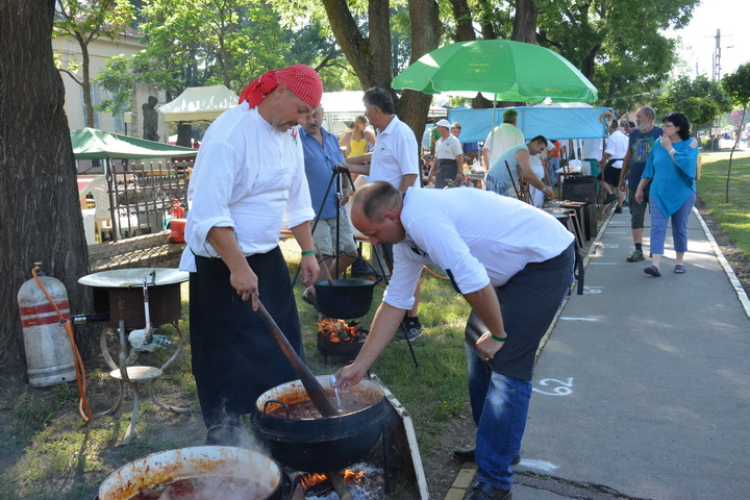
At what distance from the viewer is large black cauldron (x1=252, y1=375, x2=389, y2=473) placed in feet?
9.25

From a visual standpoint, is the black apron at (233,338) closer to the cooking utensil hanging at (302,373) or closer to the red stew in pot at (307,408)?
the red stew in pot at (307,408)

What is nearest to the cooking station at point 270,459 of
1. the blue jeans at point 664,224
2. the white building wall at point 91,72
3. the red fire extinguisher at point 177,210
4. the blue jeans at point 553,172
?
the blue jeans at point 664,224

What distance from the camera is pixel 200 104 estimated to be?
19.1 m

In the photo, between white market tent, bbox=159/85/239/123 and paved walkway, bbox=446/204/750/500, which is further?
white market tent, bbox=159/85/239/123

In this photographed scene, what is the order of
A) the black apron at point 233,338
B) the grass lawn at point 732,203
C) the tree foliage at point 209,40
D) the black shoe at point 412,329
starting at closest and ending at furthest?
the black apron at point 233,338 → the black shoe at point 412,329 → the grass lawn at point 732,203 → the tree foliage at point 209,40

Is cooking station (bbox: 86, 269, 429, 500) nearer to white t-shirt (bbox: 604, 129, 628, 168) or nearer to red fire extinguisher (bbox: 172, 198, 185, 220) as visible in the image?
red fire extinguisher (bbox: 172, 198, 185, 220)

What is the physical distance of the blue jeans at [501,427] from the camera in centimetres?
322

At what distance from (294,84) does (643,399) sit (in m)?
3.32

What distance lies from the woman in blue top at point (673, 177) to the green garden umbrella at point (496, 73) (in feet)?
3.67

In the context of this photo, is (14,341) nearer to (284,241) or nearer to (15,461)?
(15,461)

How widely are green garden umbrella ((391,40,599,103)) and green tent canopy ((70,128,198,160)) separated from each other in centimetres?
360

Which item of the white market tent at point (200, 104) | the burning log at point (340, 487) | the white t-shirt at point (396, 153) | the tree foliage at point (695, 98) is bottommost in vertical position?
the burning log at point (340, 487)

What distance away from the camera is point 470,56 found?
859cm

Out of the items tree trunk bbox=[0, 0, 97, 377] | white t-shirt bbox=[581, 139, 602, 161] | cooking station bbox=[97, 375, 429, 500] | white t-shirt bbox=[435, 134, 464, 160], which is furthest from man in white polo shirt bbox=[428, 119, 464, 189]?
cooking station bbox=[97, 375, 429, 500]
